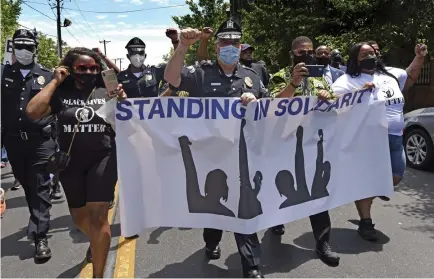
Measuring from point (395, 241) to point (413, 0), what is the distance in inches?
339

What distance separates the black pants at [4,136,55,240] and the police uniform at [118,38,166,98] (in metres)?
1.10

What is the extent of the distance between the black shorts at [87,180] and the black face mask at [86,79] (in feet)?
1.76

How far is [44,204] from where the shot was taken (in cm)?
438

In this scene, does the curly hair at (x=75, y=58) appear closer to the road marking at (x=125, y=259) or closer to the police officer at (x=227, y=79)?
the police officer at (x=227, y=79)

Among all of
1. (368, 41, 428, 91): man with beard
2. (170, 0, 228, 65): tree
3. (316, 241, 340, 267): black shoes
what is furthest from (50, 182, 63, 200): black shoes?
(170, 0, 228, 65): tree

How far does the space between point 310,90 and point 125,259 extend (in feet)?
7.21

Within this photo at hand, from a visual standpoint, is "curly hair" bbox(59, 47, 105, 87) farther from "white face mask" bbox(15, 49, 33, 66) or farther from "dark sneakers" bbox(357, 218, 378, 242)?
"dark sneakers" bbox(357, 218, 378, 242)

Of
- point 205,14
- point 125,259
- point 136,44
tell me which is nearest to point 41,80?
point 136,44

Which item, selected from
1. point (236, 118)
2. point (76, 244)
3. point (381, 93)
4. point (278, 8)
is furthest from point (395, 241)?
point (278, 8)

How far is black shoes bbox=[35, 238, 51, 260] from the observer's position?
13.2 feet

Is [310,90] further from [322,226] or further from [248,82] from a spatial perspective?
[322,226]

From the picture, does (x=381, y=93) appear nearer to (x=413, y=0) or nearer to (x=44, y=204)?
(x=44, y=204)

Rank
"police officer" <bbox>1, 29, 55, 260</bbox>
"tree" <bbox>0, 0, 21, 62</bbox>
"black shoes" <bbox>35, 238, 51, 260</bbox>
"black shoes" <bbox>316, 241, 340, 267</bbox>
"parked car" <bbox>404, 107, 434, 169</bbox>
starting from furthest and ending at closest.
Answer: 1. "tree" <bbox>0, 0, 21, 62</bbox>
2. "parked car" <bbox>404, 107, 434, 169</bbox>
3. "police officer" <bbox>1, 29, 55, 260</bbox>
4. "black shoes" <bbox>35, 238, 51, 260</bbox>
5. "black shoes" <bbox>316, 241, 340, 267</bbox>

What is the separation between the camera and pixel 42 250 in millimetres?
4086
